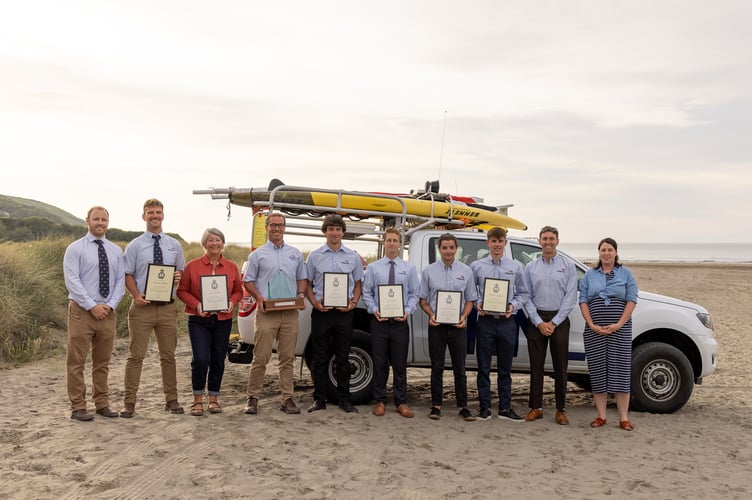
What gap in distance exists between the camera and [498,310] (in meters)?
7.13

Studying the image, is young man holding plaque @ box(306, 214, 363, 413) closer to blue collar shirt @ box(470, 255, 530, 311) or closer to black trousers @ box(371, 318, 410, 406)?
black trousers @ box(371, 318, 410, 406)

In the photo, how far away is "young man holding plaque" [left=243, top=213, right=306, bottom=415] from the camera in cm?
712

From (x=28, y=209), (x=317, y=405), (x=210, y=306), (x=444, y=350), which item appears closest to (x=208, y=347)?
Answer: (x=210, y=306)

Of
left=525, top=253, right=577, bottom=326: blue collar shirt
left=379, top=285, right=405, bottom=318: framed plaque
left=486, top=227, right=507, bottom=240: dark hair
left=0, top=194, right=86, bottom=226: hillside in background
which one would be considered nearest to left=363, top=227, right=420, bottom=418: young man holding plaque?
left=379, top=285, right=405, bottom=318: framed plaque

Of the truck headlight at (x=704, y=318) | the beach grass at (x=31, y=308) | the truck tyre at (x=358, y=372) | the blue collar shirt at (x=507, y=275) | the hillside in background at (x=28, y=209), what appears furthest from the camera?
the hillside in background at (x=28, y=209)

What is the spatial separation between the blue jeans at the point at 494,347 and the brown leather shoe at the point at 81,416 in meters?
3.79

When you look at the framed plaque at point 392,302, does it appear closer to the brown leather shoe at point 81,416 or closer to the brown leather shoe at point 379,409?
the brown leather shoe at point 379,409

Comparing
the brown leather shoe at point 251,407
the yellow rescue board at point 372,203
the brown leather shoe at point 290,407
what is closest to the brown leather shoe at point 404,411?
the brown leather shoe at point 290,407

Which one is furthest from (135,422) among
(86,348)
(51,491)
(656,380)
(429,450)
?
(656,380)

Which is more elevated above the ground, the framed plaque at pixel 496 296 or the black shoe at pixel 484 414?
the framed plaque at pixel 496 296

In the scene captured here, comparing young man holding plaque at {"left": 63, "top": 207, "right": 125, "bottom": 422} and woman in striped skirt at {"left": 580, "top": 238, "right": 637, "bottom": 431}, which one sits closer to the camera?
young man holding plaque at {"left": 63, "top": 207, "right": 125, "bottom": 422}

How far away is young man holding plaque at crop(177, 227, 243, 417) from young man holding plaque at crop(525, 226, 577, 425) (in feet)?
9.67

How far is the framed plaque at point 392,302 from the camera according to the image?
7.17 meters

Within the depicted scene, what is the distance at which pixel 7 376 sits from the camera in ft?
29.8
